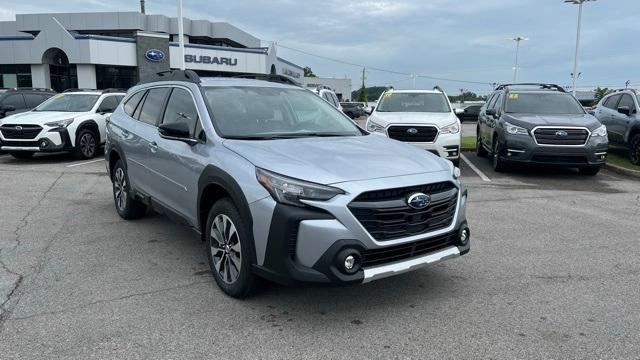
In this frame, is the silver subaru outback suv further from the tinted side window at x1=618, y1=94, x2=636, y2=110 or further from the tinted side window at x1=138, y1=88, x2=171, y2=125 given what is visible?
the tinted side window at x1=618, y1=94, x2=636, y2=110

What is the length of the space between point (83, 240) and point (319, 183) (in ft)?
11.6

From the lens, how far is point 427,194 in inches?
151

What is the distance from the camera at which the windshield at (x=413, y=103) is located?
11.4m

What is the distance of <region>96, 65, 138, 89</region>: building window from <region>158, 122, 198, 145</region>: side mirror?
34.3m

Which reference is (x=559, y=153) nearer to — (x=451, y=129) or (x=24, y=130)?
(x=451, y=129)

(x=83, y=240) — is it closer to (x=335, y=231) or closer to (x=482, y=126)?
(x=335, y=231)

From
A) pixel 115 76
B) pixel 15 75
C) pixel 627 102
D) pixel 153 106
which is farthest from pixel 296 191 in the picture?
pixel 15 75

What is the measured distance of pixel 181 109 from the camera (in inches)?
202

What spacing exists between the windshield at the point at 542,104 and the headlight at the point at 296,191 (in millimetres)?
8749

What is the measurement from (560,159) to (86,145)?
10.7 metres

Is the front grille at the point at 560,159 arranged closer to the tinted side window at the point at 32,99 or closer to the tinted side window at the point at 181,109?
the tinted side window at the point at 181,109

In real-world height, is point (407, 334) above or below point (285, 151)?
below

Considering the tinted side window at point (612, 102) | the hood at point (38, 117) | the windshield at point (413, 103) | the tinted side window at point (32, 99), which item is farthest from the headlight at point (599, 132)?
the tinted side window at point (32, 99)

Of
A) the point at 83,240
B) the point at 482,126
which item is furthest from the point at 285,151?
the point at 482,126
